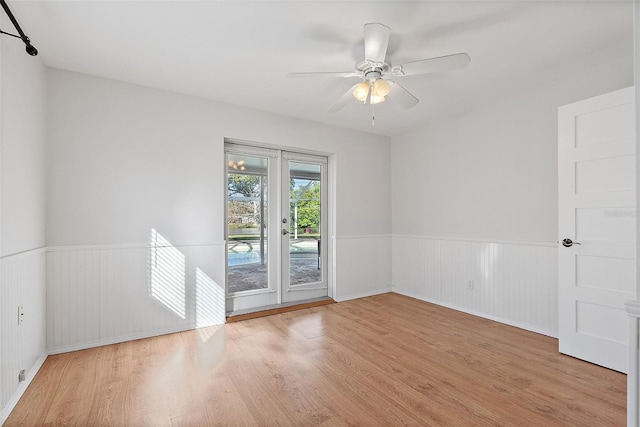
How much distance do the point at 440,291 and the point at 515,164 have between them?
6.18 ft

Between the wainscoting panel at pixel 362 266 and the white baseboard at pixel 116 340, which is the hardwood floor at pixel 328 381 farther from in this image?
the wainscoting panel at pixel 362 266

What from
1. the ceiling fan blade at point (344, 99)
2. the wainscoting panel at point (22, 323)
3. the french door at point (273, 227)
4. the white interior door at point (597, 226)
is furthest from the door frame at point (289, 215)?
the white interior door at point (597, 226)

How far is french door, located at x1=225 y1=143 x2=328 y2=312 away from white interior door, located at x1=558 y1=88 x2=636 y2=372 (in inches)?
111

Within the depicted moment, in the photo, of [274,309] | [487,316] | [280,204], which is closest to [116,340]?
[274,309]

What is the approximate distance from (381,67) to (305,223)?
2.48 metres

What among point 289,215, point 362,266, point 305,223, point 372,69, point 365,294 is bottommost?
point 365,294

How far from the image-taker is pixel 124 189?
9.71 feet

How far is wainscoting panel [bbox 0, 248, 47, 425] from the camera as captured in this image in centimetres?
182

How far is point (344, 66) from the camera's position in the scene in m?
2.67

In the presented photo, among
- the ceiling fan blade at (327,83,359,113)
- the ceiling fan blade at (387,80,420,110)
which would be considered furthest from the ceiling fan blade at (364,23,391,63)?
the ceiling fan blade at (327,83,359,113)

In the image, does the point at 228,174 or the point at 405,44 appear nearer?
the point at 405,44

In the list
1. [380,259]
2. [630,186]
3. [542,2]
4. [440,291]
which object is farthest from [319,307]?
[542,2]

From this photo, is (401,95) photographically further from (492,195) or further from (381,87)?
(492,195)

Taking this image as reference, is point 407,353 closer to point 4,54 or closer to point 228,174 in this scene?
point 228,174
